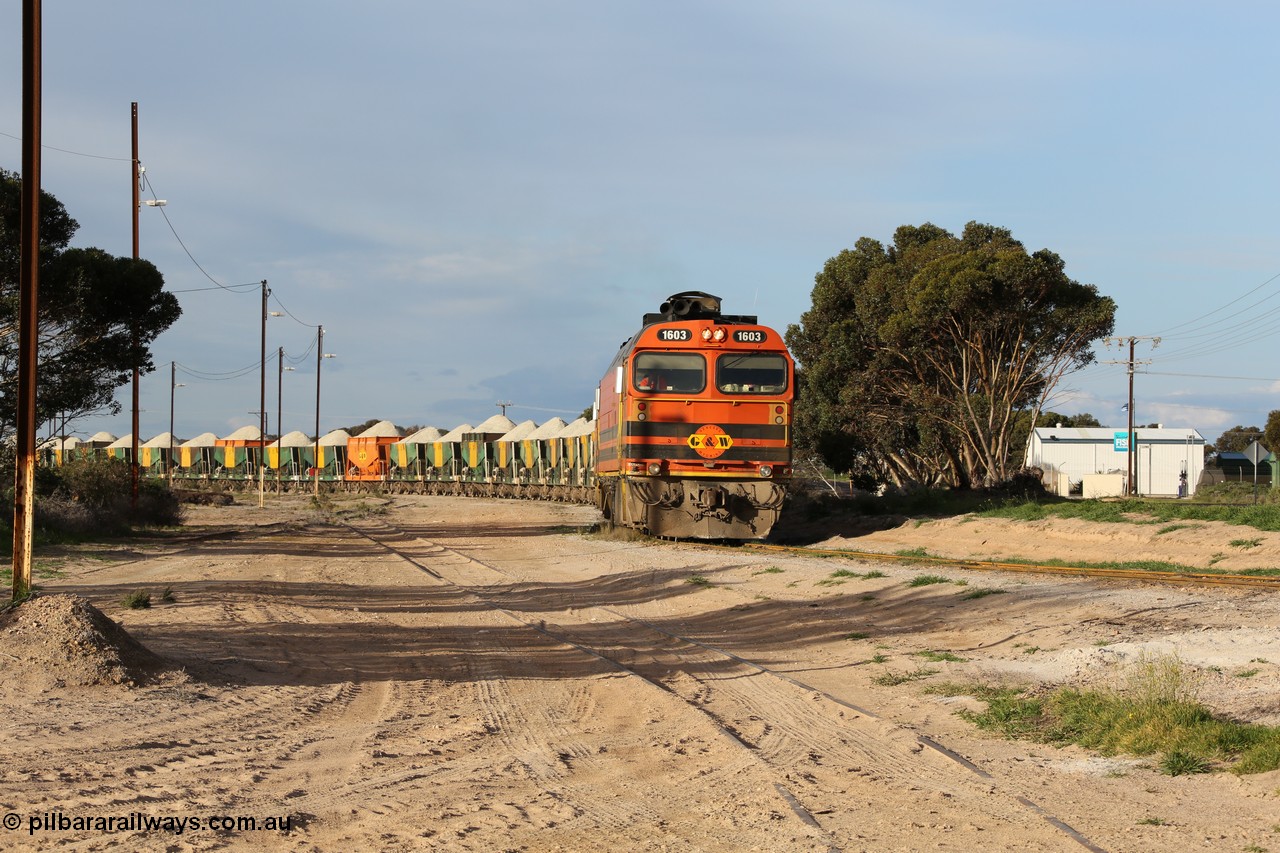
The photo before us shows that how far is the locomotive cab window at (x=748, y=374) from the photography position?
21328mm

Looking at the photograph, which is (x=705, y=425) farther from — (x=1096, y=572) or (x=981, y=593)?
(x=981, y=593)

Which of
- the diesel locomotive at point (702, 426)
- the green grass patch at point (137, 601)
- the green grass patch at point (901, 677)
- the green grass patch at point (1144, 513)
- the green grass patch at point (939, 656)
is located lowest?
the green grass patch at point (901, 677)

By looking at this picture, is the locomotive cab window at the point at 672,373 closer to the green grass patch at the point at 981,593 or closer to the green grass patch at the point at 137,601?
the green grass patch at the point at 981,593

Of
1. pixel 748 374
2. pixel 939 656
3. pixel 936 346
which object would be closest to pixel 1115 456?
pixel 936 346

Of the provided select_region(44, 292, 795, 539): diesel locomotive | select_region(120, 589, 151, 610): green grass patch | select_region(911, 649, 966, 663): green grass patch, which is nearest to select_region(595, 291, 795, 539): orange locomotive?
select_region(44, 292, 795, 539): diesel locomotive

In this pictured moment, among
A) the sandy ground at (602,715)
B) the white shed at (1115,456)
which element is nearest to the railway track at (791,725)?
the sandy ground at (602,715)

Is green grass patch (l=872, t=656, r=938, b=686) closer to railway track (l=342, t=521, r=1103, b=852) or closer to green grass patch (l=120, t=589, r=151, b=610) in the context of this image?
railway track (l=342, t=521, r=1103, b=852)

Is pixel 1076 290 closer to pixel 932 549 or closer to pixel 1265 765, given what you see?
pixel 932 549

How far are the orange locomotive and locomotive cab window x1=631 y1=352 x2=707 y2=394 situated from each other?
2 centimetres

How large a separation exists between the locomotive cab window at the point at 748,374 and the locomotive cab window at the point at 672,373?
15.3 inches

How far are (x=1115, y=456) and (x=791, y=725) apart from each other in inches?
2885

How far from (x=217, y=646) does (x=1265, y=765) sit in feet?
28.3

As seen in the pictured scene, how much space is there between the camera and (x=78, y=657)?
326 inches

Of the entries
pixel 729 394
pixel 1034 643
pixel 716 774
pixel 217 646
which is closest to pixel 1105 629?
pixel 1034 643
